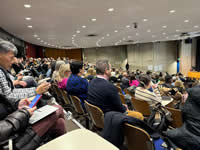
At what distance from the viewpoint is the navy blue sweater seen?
1.80 m

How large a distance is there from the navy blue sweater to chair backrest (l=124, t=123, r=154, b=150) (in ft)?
1.76

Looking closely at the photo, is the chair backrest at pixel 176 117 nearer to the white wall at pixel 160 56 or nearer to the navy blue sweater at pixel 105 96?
the navy blue sweater at pixel 105 96

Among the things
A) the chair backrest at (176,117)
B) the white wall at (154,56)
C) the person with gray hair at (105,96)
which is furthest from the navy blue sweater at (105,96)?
the white wall at (154,56)

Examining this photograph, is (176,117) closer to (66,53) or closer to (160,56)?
(160,56)

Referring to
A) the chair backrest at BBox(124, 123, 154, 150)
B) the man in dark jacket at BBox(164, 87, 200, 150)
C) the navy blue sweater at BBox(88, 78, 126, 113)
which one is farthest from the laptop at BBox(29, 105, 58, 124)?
the man in dark jacket at BBox(164, 87, 200, 150)

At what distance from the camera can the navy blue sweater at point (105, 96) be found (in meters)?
1.80

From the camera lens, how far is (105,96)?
1.82m

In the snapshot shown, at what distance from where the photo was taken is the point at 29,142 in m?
1.10

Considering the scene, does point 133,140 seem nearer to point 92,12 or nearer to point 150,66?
point 92,12

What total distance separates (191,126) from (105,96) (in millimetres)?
988

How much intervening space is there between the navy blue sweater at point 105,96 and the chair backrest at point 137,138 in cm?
54

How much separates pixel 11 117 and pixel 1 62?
85cm

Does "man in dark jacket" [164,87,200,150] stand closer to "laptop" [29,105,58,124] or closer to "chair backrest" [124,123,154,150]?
"chair backrest" [124,123,154,150]

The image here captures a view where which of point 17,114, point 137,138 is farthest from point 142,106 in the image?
point 17,114
